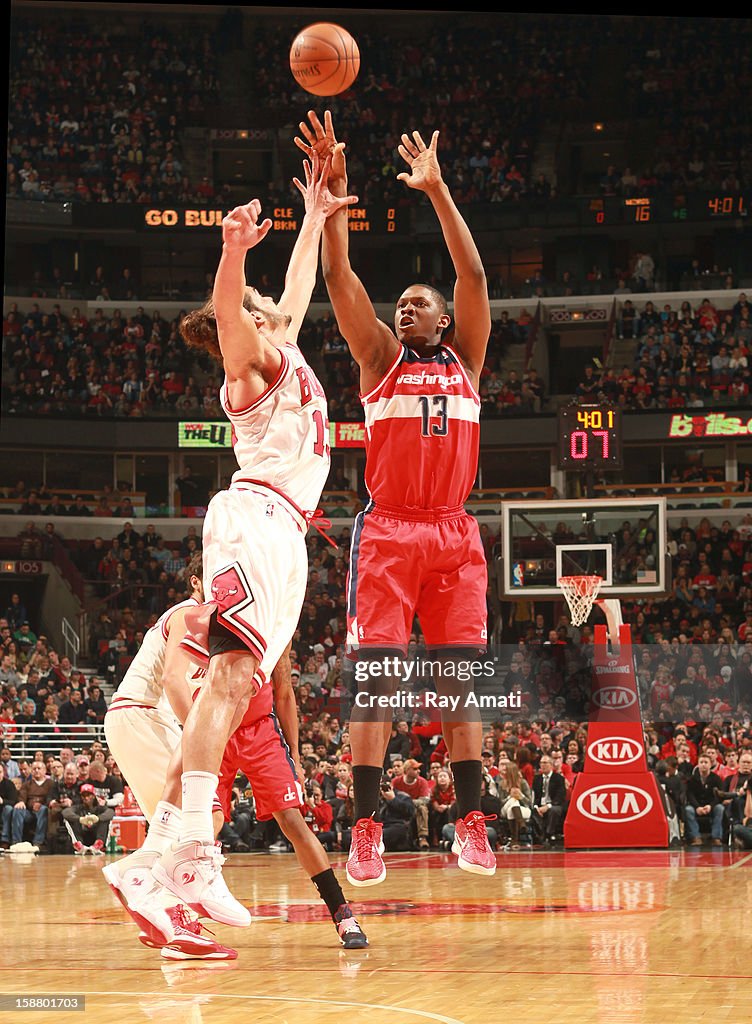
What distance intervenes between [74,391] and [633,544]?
5.14 m

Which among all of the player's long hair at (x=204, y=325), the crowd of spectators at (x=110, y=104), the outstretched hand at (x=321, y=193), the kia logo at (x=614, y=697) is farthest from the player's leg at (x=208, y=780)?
the kia logo at (x=614, y=697)

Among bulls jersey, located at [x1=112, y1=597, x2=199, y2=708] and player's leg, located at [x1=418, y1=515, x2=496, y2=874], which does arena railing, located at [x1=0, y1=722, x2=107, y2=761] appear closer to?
bulls jersey, located at [x1=112, y1=597, x2=199, y2=708]

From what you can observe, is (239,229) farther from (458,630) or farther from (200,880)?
(200,880)

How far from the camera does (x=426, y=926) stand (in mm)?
6848

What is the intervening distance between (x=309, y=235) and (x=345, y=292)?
0.32 meters

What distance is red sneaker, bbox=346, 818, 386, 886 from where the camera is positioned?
5578 millimetres

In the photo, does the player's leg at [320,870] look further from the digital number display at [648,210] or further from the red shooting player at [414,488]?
the digital number display at [648,210]

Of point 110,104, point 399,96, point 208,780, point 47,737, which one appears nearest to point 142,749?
point 208,780

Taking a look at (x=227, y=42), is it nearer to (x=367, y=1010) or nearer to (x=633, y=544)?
(x=633, y=544)

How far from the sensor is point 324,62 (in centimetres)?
627

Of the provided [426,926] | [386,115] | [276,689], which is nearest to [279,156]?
[386,115]

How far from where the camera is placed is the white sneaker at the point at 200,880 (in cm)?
493

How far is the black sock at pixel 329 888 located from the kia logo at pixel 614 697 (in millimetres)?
5285

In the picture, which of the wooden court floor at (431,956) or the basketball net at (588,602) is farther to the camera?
the basketball net at (588,602)
